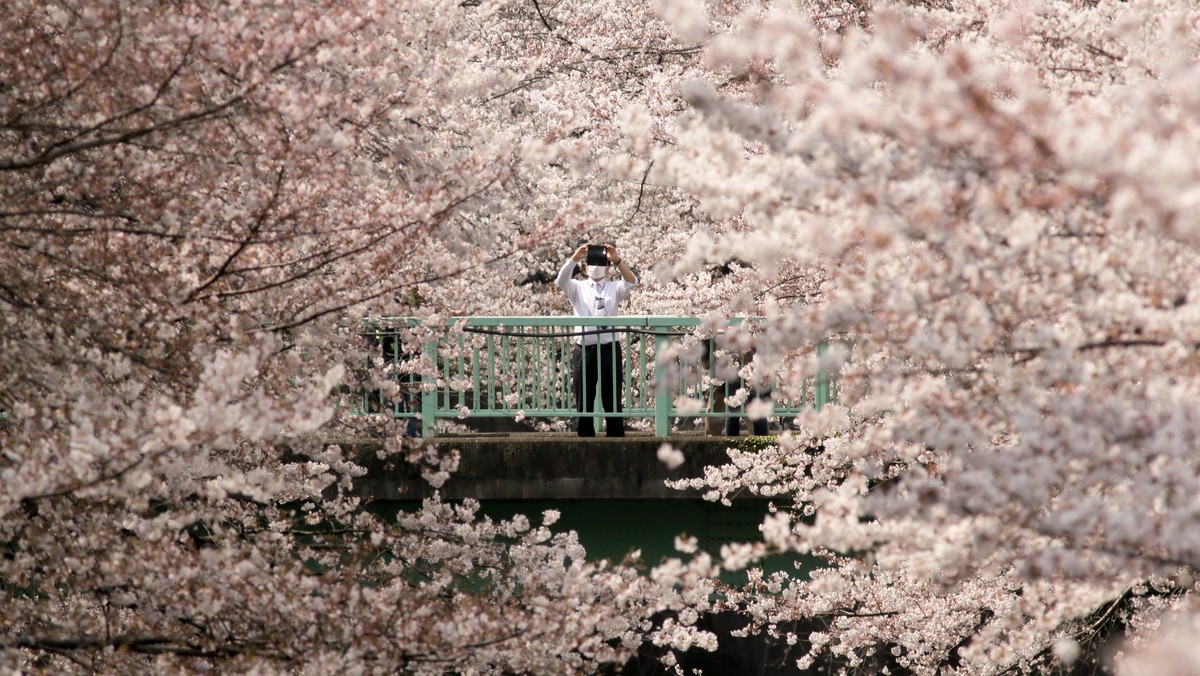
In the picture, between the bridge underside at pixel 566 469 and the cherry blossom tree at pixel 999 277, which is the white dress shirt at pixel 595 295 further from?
the cherry blossom tree at pixel 999 277

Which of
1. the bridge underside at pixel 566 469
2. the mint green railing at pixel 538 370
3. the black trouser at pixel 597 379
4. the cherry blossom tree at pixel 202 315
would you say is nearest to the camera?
the cherry blossom tree at pixel 202 315

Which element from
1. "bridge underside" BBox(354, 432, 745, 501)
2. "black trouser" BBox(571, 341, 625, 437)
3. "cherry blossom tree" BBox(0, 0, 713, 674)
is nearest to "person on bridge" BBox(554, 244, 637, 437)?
"black trouser" BBox(571, 341, 625, 437)

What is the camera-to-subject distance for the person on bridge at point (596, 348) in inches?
455

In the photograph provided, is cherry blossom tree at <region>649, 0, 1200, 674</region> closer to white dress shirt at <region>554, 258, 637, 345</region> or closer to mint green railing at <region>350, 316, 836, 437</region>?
mint green railing at <region>350, 316, 836, 437</region>

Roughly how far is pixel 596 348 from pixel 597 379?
256 mm

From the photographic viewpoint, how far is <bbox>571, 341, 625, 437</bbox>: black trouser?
1152cm

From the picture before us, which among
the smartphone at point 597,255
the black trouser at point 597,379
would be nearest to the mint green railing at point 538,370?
the black trouser at point 597,379

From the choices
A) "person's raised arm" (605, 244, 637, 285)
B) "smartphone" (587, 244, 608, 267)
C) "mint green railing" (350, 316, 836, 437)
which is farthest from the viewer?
"smartphone" (587, 244, 608, 267)

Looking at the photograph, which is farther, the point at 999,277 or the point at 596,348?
the point at 596,348

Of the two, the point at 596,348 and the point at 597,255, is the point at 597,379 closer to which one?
the point at 596,348

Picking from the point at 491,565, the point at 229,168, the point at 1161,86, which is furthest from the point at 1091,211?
the point at 491,565

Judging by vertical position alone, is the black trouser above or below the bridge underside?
above

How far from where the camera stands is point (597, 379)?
11672mm

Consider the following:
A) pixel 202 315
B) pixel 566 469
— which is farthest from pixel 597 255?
pixel 202 315
